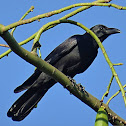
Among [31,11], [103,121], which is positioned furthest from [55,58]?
[103,121]

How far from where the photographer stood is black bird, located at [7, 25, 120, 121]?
5555mm

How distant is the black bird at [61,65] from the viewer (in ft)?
18.2

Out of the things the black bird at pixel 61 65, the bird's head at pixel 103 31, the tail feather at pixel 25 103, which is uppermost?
the bird's head at pixel 103 31

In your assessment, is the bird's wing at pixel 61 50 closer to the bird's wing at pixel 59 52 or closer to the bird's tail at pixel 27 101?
the bird's wing at pixel 59 52

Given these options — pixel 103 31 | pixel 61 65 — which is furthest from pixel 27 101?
pixel 103 31

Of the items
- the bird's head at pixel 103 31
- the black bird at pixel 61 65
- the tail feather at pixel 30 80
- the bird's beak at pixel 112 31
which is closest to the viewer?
the tail feather at pixel 30 80

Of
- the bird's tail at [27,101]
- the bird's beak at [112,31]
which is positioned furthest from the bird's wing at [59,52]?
the bird's beak at [112,31]

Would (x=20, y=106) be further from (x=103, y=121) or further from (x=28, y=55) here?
(x=103, y=121)

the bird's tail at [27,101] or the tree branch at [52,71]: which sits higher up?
the bird's tail at [27,101]

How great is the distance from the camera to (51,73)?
10.2ft

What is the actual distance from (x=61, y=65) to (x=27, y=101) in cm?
88

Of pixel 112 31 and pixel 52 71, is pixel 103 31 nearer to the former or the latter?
pixel 112 31

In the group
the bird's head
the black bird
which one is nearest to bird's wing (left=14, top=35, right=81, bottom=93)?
the black bird

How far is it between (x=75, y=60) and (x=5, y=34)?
10.8ft
